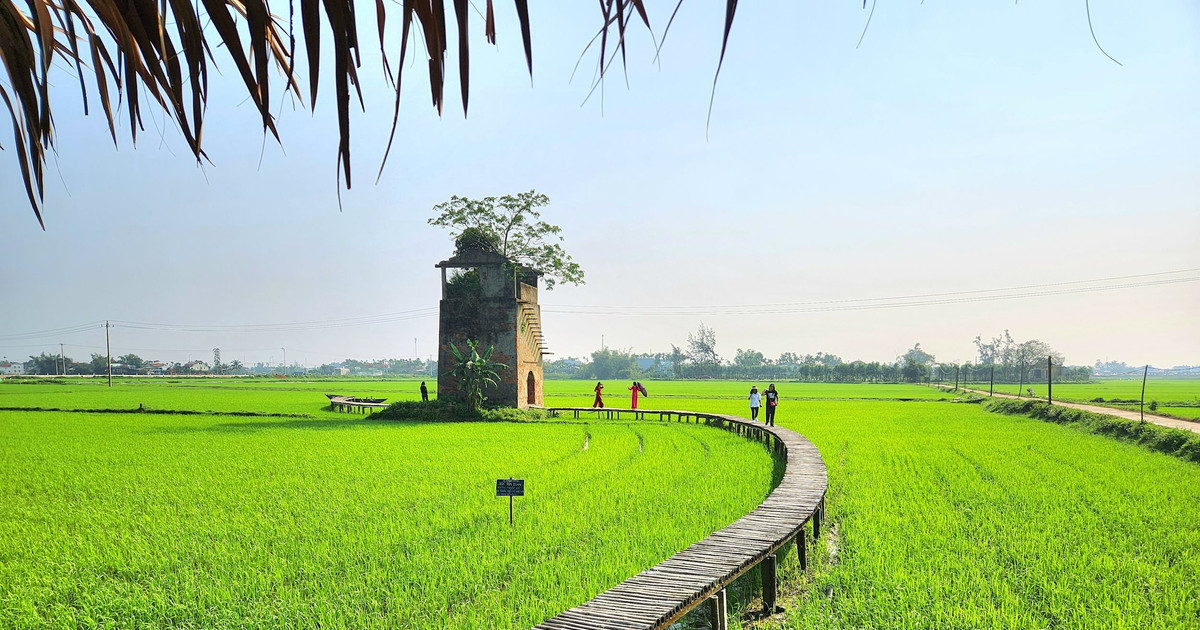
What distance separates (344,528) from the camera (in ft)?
25.7

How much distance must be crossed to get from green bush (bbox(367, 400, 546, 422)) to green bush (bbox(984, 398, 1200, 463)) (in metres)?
16.2

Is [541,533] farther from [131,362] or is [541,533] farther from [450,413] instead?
[131,362]

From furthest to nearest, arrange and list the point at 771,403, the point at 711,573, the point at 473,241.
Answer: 1. the point at 473,241
2. the point at 771,403
3. the point at 711,573

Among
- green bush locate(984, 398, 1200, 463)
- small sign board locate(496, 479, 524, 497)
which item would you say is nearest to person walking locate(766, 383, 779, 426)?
green bush locate(984, 398, 1200, 463)

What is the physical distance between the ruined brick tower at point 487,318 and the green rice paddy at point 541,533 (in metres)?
8.98

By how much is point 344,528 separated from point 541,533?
225 cm

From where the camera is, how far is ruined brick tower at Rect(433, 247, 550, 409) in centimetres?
2442

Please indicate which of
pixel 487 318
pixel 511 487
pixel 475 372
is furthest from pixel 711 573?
pixel 487 318

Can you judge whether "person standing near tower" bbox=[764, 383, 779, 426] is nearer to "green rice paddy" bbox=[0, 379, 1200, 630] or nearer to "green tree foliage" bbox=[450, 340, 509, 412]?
"green rice paddy" bbox=[0, 379, 1200, 630]

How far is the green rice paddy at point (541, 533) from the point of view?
5266mm

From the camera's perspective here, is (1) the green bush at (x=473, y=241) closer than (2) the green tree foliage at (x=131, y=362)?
Yes

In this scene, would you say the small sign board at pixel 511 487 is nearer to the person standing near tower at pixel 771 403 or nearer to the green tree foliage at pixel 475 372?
the person standing near tower at pixel 771 403

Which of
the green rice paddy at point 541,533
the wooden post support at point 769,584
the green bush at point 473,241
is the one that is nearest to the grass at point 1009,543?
the green rice paddy at point 541,533

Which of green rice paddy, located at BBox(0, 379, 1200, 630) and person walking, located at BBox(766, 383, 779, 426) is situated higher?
person walking, located at BBox(766, 383, 779, 426)
